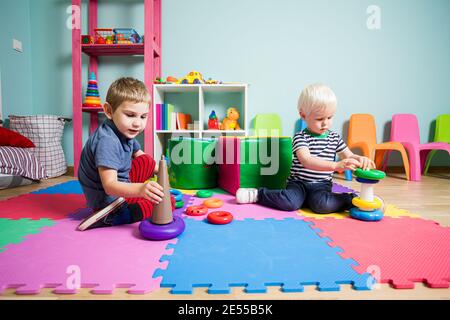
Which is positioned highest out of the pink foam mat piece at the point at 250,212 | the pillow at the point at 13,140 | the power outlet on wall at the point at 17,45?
the power outlet on wall at the point at 17,45

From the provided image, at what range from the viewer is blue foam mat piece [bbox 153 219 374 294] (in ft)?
2.16

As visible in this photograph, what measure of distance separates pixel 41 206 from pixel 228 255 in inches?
39.8

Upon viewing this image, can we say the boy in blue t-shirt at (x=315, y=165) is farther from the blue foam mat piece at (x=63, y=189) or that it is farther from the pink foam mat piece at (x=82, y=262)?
the blue foam mat piece at (x=63, y=189)

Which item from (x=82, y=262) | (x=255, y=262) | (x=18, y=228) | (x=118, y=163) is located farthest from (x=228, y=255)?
(x=18, y=228)

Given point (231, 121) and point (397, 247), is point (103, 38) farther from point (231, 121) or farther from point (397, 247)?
point (397, 247)

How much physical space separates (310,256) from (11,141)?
2.14 m

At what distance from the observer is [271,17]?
105 inches

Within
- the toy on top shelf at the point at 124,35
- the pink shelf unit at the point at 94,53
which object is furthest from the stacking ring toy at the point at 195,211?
the toy on top shelf at the point at 124,35

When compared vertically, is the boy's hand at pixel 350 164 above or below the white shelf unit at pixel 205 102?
below

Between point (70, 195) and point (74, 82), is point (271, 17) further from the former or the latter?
point (70, 195)

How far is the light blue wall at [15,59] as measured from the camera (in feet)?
7.63

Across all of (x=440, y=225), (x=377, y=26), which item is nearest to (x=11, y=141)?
(x=440, y=225)

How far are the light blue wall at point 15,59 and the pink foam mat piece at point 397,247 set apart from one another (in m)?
2.59
